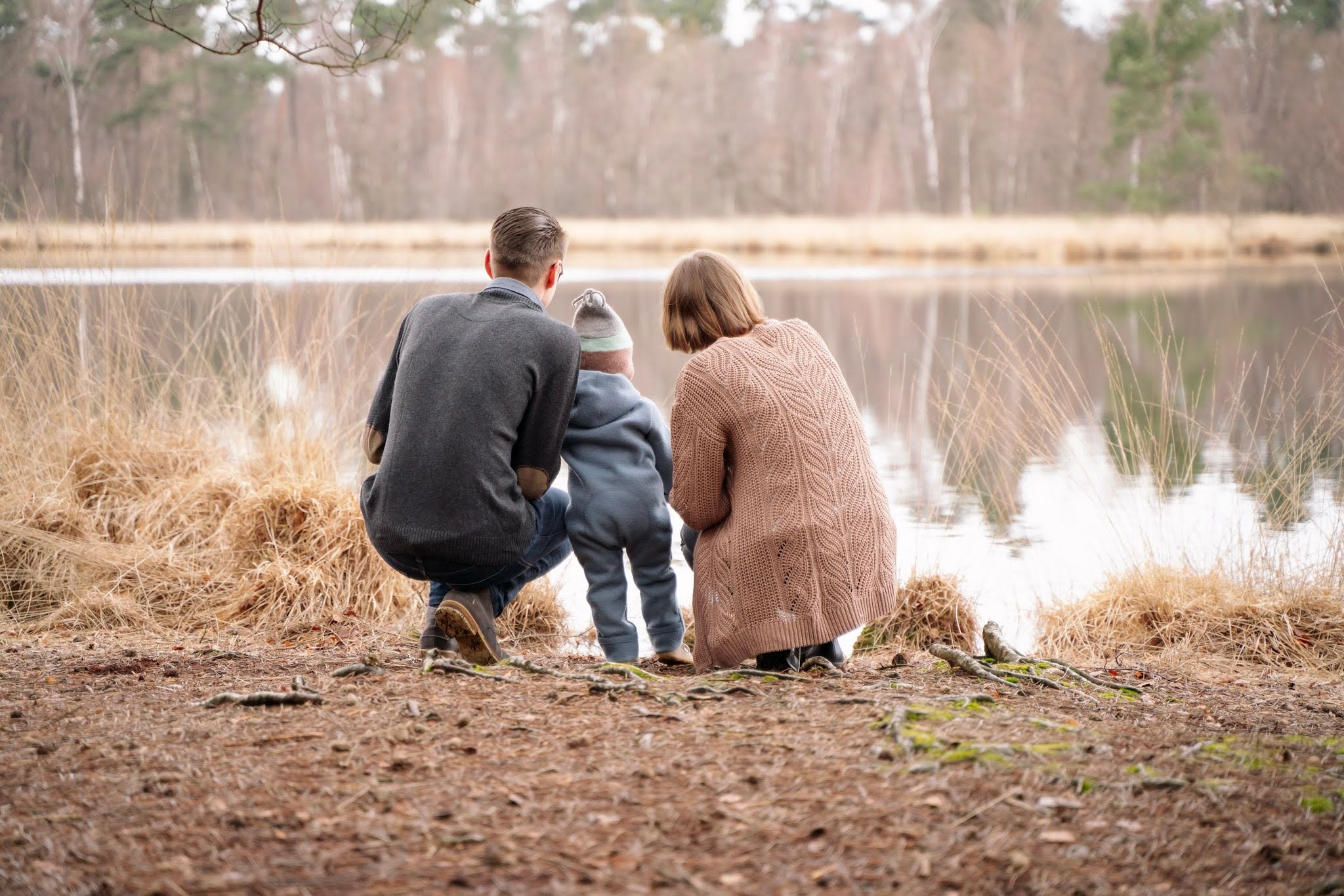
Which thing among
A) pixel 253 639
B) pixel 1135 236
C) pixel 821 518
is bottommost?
pixel 253 639

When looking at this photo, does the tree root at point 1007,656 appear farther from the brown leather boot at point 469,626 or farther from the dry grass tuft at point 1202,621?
the brown leather boot at point 469,626

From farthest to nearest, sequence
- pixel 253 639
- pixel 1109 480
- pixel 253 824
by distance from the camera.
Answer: pixel 1109 480 → pixel 253 639 → pixel 253 824

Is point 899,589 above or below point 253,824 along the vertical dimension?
below

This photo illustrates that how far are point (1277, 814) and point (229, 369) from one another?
4.32 meters

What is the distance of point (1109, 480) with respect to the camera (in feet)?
15.6

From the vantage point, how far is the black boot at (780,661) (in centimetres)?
267

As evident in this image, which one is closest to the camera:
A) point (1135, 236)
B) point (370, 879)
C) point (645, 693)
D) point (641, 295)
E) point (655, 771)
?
point (370, 879)

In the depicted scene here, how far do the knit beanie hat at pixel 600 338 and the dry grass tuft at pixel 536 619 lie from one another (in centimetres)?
118

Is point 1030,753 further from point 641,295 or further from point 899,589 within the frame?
point 641,295

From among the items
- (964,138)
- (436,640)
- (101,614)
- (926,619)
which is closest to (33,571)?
(101,614)

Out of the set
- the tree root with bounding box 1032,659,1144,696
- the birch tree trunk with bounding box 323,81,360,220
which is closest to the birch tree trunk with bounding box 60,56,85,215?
the tree root with bounding box 1032,659,1144,696

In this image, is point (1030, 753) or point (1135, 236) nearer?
point (1030, 753)

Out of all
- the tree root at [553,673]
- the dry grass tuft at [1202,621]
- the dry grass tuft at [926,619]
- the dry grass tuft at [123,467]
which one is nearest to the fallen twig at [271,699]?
the tree root at [553,673]

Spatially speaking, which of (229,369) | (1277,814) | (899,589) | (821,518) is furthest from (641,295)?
(1277,814)
